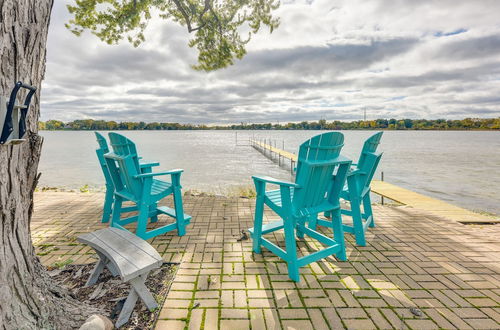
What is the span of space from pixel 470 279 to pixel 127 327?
306cm

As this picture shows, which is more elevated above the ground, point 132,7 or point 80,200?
point 132,7

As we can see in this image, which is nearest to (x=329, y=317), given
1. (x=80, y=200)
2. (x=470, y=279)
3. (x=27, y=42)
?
(x=470, y=279)

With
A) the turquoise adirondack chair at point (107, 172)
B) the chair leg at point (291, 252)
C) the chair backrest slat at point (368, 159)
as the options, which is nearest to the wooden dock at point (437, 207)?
the chair backrest slat at point (368, 159)

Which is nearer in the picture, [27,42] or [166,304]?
[27,42]

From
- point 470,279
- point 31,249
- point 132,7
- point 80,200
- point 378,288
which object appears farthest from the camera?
point 132,7

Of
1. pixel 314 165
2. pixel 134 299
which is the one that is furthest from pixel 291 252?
pixel 134 299

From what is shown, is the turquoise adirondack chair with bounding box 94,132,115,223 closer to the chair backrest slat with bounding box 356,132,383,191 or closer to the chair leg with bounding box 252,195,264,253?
the chair leg with bounding box 252,195,264,253

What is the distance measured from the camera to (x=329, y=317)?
78.3 inches

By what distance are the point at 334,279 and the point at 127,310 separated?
1.80m

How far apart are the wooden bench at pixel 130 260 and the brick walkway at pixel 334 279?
236 mm

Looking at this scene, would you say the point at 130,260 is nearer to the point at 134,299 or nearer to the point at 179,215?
the point at 134,299

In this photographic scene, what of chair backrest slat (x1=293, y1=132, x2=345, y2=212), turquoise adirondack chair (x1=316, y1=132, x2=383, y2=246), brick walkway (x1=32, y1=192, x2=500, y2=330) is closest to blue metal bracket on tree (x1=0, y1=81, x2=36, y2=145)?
brick walkway (x1=32, y1=192, x2=500, y2=330)

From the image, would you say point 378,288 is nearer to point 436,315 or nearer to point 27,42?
point 436,315

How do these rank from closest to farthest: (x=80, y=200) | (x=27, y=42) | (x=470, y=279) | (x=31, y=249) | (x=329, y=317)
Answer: (x=27, y=42) < (x=31, y=249) < (x=329, y=317) < (x=470, y=279) < (x=80, y=200)
